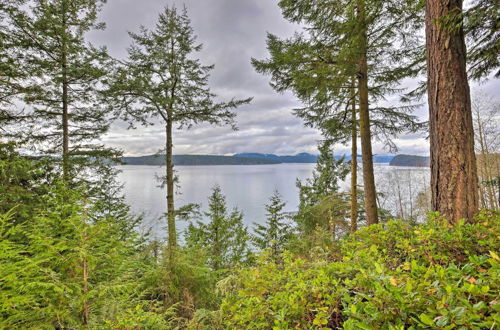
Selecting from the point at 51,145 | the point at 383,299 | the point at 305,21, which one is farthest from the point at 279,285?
the point at 51,145

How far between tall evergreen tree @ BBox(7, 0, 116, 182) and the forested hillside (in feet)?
0.14

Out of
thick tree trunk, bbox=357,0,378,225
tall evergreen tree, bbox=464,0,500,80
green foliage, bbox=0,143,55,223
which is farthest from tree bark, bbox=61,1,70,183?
tall evergreen tree, bbox=464,0,500,80

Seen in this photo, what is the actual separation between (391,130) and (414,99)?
100 centimetres

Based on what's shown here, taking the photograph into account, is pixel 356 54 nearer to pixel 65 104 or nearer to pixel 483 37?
pixel 483 37

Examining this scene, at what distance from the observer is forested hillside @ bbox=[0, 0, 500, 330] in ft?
4.54

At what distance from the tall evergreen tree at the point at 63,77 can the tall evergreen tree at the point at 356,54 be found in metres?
5.58

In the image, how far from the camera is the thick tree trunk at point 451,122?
2.74 meters

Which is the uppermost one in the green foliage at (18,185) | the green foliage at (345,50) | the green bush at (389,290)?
the green foliage at (345,50)

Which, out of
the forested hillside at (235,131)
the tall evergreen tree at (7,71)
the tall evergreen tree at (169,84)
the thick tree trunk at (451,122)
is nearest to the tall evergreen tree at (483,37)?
the forested hillside at (235,131)

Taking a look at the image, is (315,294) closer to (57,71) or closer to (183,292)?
(183,292)

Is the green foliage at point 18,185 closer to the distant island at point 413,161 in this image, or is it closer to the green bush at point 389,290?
the green bush at point 389,290

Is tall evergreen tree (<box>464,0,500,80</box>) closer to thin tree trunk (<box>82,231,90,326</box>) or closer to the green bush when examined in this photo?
the green bush

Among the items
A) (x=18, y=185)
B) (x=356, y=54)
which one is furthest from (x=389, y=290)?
(x=18, y=185)

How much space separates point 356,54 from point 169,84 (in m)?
6.08
